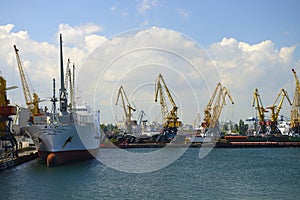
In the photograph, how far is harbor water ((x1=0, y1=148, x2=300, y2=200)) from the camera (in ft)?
100

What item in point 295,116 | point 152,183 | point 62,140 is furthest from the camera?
point 295,116

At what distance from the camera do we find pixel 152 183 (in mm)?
36031

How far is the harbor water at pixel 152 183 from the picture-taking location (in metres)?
30.6

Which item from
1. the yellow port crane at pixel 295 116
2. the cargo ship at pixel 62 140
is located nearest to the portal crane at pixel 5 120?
the cargo ship at pixel 62 140

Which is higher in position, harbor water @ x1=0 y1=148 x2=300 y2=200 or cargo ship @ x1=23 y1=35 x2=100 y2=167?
cargo ship @ x1=23 y1=35 x2=100 y2=167

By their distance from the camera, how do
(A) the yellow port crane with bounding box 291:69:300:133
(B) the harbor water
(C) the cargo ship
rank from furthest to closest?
1. (A) the yellow port crane with bounding box 291:69:300:133
2. (C) the cargo ship
3. (B) the harbor water

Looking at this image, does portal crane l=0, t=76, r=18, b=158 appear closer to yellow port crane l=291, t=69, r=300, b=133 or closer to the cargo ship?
the cargo ship

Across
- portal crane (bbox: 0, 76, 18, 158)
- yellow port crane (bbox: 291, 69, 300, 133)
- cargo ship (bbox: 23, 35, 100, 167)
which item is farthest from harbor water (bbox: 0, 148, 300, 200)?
yellow port crane (bbox: 291, 69, 300, 133)

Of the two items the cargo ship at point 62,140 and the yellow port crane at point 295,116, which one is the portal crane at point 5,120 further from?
the yellow port crane at point 295,116

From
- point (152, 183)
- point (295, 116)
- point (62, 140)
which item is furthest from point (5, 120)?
point (295, 116)

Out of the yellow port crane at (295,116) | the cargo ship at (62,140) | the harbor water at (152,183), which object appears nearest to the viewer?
the harbor water at (152,183)

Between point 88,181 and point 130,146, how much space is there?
187ft

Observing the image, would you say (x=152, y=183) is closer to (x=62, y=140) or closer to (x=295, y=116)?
(x=62, y=140)

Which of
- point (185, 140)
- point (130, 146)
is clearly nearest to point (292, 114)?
point (185, 140)
